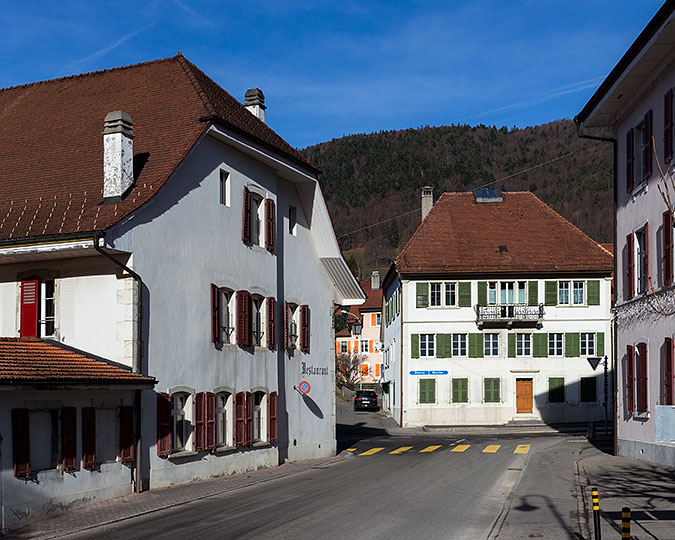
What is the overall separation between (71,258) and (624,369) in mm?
15444

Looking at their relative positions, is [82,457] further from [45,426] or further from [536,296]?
[536,296]

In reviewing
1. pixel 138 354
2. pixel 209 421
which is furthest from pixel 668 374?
pixel 138 354

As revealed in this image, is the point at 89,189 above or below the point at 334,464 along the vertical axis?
Result: above

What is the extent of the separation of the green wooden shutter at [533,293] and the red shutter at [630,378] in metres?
24.7

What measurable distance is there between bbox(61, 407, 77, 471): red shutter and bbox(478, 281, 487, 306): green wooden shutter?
35.6 metres

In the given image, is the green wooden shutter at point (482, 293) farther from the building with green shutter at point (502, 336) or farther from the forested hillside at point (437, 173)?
the forested hillside at point (437, 173)

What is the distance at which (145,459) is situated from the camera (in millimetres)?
19234

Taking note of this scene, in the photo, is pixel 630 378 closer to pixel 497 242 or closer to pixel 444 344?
pixel 444 344

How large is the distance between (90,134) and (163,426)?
7781 millimetres

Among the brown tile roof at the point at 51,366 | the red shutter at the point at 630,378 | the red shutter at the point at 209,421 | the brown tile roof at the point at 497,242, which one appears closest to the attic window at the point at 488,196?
the brown tile roof at the point at 497,242

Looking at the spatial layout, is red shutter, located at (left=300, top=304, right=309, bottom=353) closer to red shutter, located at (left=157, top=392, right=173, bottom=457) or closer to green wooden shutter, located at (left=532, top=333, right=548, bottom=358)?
red shutter, located at (left=157, top=392, right=173, bottom=457)

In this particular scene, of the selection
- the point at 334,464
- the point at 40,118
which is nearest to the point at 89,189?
the point at 40,118

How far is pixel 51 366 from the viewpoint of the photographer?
16344 mm

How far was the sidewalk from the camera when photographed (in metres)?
14.5
